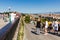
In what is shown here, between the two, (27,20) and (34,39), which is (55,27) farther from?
(27,20)

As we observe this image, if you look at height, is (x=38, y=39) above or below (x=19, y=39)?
below

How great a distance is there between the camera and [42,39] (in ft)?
42.3

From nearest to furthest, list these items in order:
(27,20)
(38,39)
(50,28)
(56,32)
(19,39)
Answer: (19,39) → (38,39) → (56,32) → (50,28) → (27,20)

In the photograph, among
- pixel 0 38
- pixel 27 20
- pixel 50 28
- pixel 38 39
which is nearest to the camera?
pixel 0 38

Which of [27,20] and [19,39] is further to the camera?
[27,20]

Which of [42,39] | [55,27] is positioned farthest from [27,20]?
[42,39]

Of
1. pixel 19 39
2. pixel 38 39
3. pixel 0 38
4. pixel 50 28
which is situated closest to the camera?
pixel 0 38

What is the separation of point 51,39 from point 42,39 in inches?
24.2

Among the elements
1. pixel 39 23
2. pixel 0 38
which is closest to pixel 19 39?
pixel 0 38

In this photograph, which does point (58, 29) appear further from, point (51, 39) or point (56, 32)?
point (51, 39)

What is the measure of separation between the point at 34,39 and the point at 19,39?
9008 mm

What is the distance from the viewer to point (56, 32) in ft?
54.9

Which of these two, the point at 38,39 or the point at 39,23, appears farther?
the point at 39,23

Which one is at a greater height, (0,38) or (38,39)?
(0,38)
